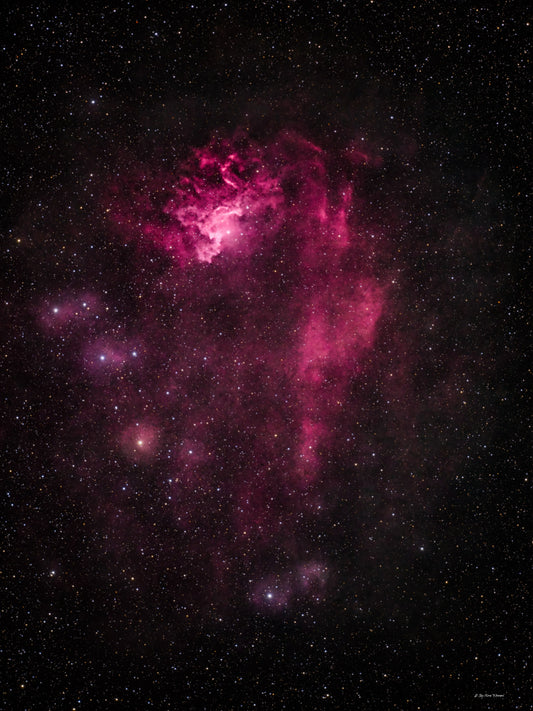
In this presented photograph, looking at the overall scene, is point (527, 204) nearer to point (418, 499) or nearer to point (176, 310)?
point (418, 499)

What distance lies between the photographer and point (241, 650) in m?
2.69

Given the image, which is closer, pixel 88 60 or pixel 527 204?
pixel 88 60

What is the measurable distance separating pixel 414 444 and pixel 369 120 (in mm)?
2541

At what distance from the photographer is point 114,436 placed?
103 inches

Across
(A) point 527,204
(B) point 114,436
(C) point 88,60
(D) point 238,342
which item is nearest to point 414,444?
(D) point 238,342

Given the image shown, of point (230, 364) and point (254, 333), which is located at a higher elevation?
point (254, 333)

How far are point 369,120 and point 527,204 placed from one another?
4.58 ft

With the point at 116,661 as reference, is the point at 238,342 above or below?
above

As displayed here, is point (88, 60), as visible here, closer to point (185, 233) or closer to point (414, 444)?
point (185, 233)

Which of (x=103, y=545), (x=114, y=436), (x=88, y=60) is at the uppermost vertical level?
(x=88, y=60)

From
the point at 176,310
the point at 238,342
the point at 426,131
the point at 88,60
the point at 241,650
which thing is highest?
the point at 88,60

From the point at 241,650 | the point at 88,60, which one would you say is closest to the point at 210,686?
the point at 241,650

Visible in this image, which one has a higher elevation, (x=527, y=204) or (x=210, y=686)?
(x=527, y=204)

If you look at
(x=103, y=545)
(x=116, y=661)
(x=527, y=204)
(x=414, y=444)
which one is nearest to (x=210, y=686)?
(x=116, y=661)
